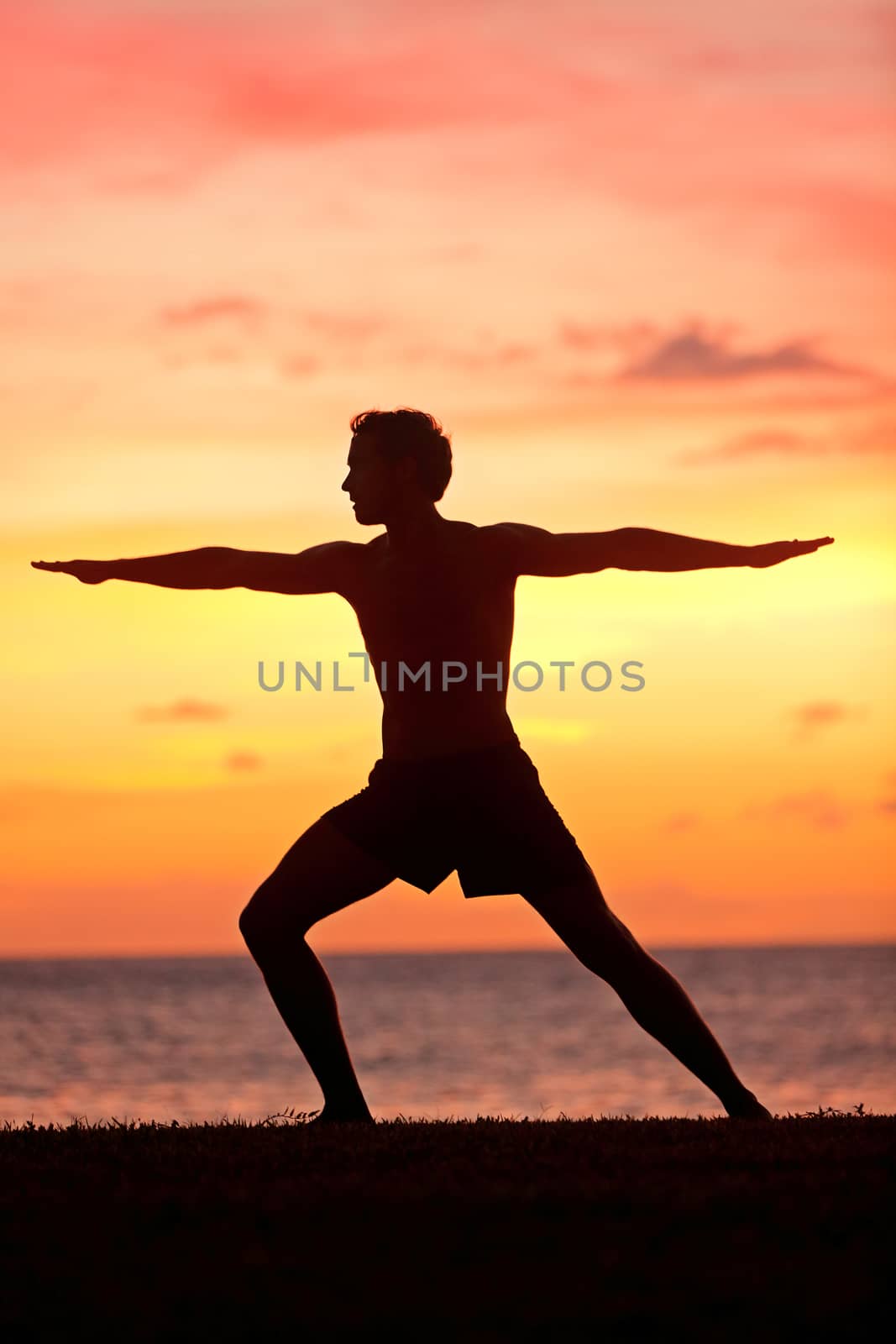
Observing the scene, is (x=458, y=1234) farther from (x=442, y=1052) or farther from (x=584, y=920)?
(x=442, y=1052)

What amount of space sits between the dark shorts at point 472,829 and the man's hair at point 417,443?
3.86 feet

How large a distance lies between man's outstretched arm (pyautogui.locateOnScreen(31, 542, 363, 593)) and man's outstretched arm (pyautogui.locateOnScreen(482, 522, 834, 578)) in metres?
0.67

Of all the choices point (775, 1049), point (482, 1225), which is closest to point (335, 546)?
point (482, 1225)

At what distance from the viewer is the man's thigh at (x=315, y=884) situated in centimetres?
748

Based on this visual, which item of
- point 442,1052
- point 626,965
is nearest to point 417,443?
point 626,965

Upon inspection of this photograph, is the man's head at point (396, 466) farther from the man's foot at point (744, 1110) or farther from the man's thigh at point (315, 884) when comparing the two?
the man's foot at point (744, 1110)

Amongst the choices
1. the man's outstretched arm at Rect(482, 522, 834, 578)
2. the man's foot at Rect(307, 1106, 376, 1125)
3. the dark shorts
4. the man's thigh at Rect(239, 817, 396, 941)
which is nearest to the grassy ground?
the man's foot at Rect(307, 1106, 376, 1125)

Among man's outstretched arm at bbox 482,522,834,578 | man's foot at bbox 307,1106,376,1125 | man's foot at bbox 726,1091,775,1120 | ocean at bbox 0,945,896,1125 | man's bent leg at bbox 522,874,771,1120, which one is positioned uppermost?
man's outstretched arm at bbox 482,522,834,578

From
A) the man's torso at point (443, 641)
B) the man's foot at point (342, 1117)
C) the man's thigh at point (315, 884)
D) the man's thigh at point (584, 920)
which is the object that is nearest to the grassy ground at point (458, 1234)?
the man's foot at point (342, 1117)

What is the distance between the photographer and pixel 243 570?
25.8 ft

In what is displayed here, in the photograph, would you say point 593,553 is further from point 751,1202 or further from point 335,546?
point 751,1202

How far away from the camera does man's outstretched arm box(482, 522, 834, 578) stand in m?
7.49

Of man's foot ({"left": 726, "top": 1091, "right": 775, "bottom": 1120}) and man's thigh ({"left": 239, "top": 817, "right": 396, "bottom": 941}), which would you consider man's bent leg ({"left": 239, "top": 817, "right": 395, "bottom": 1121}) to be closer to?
man's thigh ({"left": 239, "top": 817, "right": 396, "bottom": 941})

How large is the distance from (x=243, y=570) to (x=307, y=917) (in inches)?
58.6
